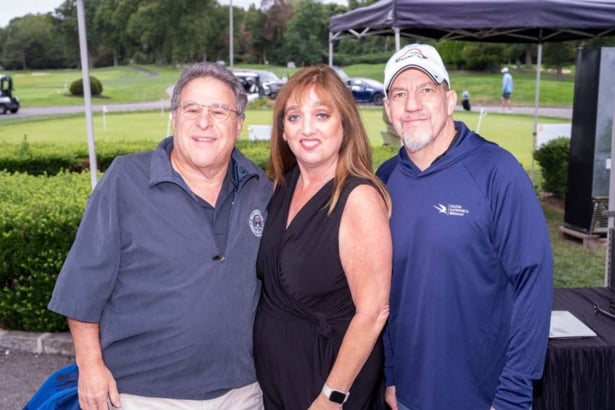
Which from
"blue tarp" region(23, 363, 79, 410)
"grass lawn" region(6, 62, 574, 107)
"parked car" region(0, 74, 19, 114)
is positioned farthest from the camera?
"grass lawn" region(6, 62, 574, 107)

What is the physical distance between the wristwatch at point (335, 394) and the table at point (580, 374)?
102 cm

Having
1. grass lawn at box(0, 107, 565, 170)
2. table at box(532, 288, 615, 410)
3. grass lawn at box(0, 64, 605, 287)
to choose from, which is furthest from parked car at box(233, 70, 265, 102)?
table at box(532, 288, 615, 410)

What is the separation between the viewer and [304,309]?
2129 mm

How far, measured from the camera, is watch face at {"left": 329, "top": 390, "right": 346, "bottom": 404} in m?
2.09

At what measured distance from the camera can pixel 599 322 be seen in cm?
305

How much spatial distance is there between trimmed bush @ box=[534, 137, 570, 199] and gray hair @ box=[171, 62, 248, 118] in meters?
8.50

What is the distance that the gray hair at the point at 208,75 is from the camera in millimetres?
2271

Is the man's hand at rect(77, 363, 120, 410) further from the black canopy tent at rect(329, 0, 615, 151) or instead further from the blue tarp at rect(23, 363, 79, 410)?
the black canopy tent at rect(329, 0, 615, 151)

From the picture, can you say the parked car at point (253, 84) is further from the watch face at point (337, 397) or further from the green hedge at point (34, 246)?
the watch face at point (337, 397)

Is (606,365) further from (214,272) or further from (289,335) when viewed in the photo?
(214,272)

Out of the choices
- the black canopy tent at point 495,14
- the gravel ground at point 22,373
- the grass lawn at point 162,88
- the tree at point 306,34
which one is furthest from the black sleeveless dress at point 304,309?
the tree at point 306,34

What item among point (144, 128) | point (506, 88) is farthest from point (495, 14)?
point (506, 88)

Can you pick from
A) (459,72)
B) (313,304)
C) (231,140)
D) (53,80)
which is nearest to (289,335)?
(313,304)

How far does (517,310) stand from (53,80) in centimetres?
5904
